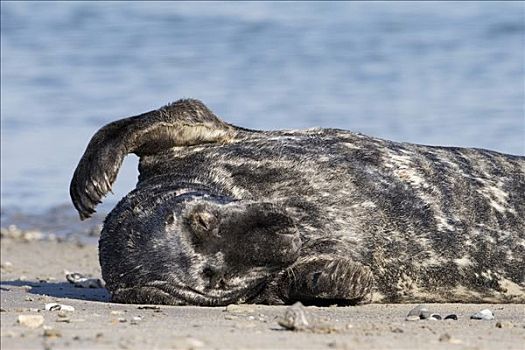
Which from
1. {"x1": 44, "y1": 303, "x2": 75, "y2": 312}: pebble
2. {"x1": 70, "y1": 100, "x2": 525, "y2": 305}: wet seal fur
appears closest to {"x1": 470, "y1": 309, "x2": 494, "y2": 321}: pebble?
{"x1": 70, "y1": 100, "x2": 525, "y2": 305}: wet seal fur

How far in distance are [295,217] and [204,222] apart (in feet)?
2.06

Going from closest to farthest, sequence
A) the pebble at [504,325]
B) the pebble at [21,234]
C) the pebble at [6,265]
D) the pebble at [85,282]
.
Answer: the pebble at [504,325] < the pebble at [85,282] < the pebble at [6,265] < the pebble at [21,234]

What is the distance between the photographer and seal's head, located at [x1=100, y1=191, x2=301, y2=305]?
253 inches

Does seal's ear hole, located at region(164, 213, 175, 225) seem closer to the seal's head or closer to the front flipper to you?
the seal's head

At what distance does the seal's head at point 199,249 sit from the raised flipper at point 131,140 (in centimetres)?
42

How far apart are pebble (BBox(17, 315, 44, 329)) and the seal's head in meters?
1.19

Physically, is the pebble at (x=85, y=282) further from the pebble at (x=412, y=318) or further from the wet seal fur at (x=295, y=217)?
the pebble at (x=412, y=318)

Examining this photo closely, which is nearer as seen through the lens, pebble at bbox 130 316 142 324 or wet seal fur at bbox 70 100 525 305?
pebble at bbox 130 316 142 324

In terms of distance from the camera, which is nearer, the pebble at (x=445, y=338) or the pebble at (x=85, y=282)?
the pebble at (x=445, y=338)

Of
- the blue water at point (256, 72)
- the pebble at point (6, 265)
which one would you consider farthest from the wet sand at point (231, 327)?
the blue water at point (256, 72)

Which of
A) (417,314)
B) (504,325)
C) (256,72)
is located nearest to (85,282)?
(417,314)

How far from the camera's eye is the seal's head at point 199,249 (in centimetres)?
643

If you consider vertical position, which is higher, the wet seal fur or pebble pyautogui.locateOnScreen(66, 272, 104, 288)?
the wet seal fur

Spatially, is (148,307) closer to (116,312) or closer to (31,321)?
(116,312)
